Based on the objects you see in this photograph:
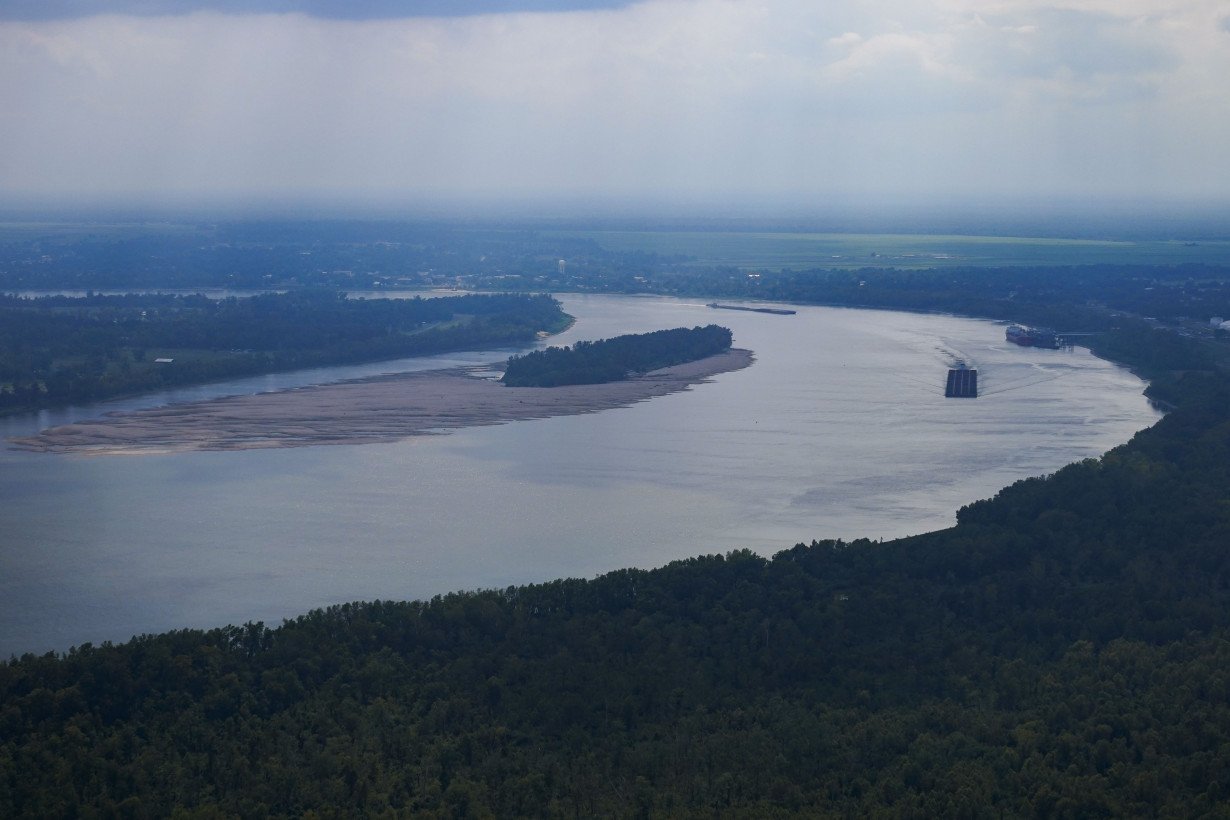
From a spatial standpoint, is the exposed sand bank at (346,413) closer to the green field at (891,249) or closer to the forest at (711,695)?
the forest at (711,695)

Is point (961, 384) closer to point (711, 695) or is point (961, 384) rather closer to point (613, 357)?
point (613, 357)

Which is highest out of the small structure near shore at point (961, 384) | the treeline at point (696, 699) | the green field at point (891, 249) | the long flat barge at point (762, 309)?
the green field at point (891, 249)

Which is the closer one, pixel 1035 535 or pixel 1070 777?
pixel 1070 777

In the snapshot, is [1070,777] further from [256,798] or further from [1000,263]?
[1000,263]

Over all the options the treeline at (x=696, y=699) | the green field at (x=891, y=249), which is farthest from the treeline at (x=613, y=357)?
the green field at (x=891, y=249)

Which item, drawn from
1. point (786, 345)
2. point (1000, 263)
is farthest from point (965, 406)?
point (1000, 263)

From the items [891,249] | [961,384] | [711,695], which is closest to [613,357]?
[961,384]
